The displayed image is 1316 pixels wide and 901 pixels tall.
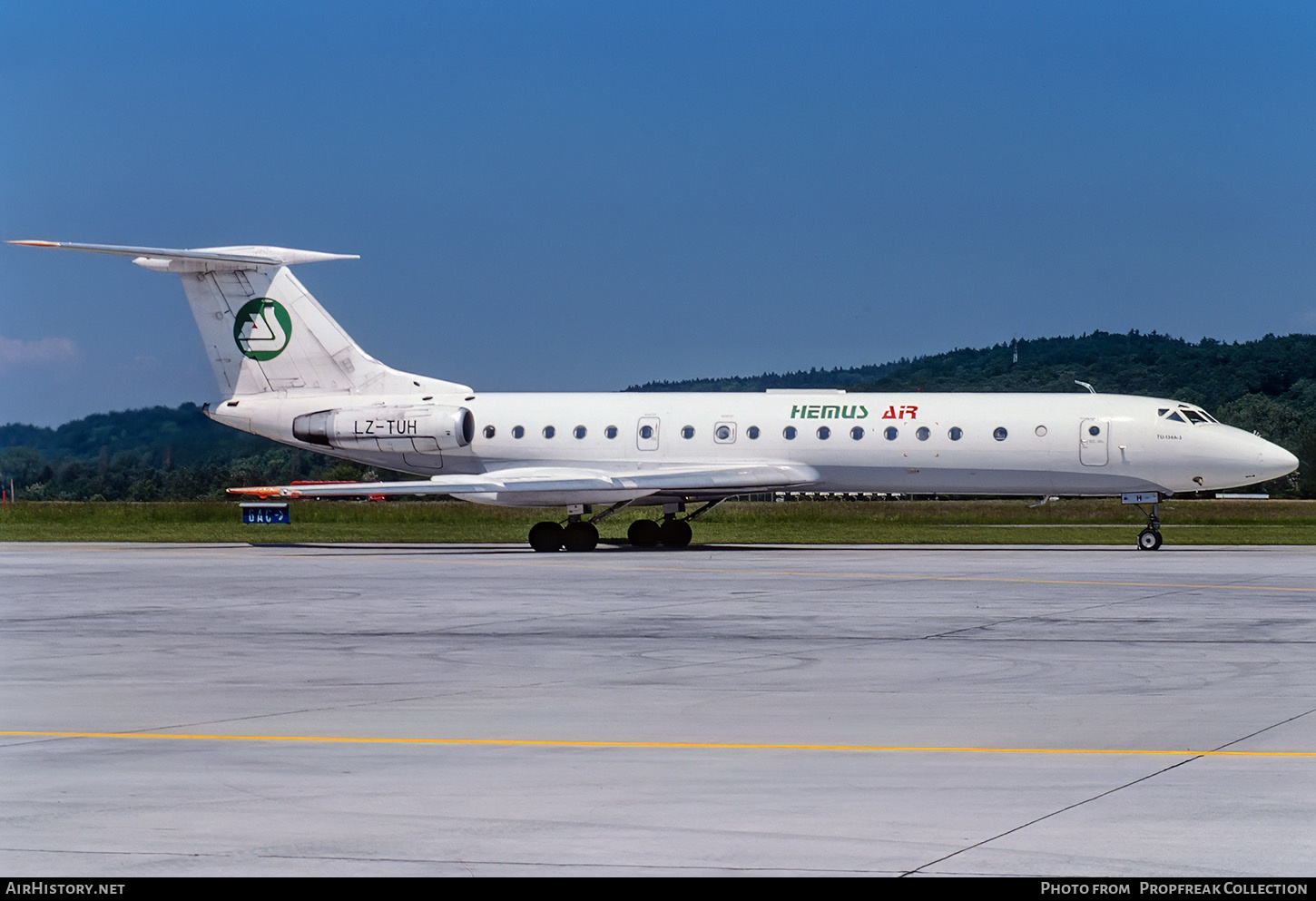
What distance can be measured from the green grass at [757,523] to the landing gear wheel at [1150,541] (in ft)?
14.3

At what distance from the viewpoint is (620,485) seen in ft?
103

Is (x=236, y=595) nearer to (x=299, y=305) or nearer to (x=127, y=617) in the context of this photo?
(x=127, y=617)

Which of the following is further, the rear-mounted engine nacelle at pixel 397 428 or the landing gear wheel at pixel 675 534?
the landing gear wheel at pixel 675 534

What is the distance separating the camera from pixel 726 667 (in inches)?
496

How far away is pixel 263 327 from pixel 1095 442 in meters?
18.6

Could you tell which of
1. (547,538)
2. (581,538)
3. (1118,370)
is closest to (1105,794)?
(547,538)

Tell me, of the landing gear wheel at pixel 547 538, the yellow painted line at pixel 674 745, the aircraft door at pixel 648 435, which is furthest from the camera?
the aircraft door at pixel 648 435

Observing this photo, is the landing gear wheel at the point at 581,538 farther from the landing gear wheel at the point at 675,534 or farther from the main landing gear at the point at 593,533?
the landing gear wheel at the point at 675,534

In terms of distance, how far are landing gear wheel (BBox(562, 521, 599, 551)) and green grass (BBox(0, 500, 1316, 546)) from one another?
603 cm

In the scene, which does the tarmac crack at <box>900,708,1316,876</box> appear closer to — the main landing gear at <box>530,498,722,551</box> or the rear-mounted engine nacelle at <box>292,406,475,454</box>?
the main landing gear at <box>530,498,722,551</box>

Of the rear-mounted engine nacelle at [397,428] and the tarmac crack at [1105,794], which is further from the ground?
the rear-mounted engine nacelle at [397,428]

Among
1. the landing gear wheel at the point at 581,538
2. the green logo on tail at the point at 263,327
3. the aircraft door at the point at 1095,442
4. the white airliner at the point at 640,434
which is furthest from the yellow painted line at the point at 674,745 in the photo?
the green logo on tail at the point at 263,327

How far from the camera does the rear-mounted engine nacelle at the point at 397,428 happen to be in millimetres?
33500

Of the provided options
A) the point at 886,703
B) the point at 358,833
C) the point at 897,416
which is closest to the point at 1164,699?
the point at 886,703
